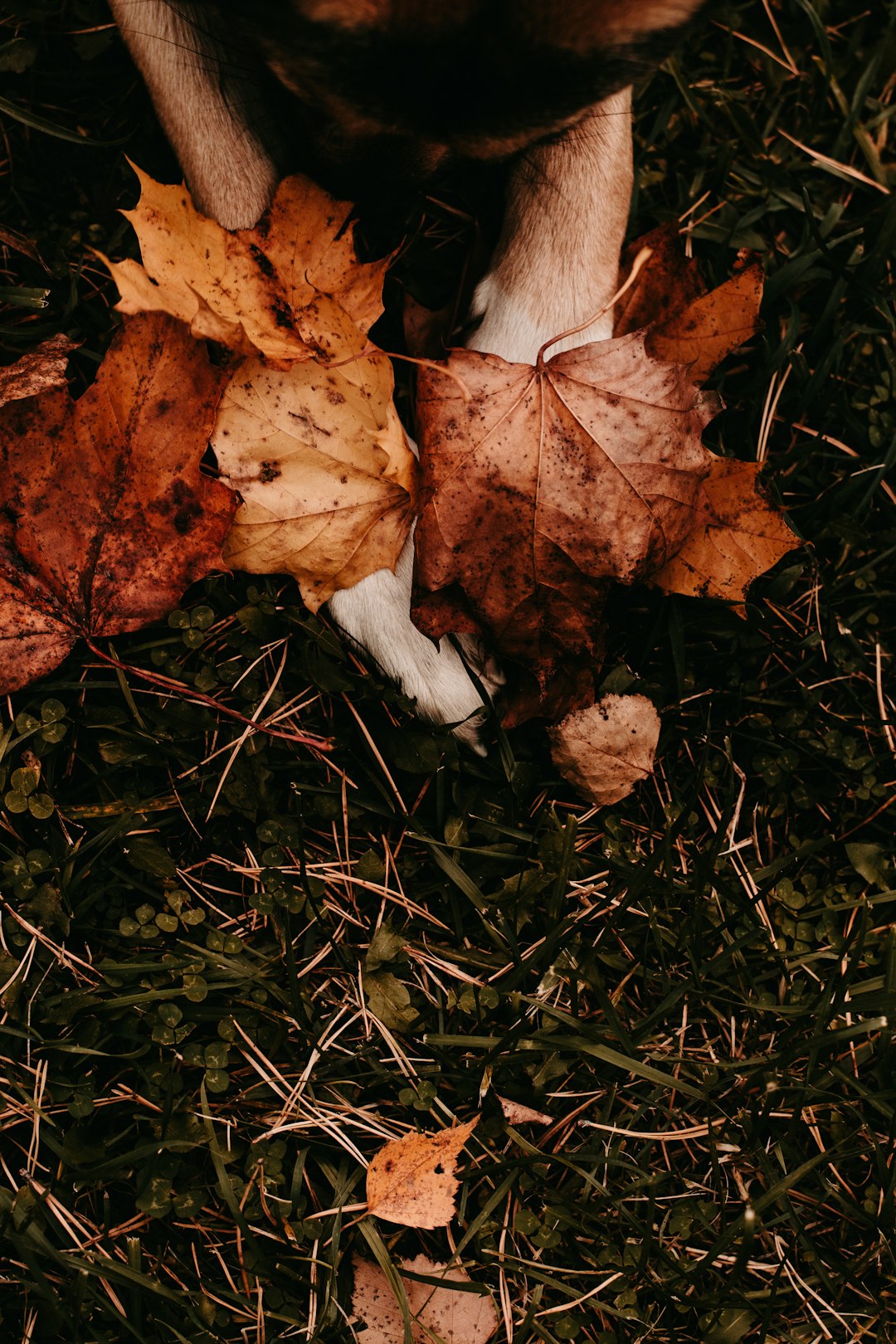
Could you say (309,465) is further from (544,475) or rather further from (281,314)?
(544,475)

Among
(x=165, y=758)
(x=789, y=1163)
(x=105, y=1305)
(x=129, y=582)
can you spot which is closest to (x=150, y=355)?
(x=129, y=582)

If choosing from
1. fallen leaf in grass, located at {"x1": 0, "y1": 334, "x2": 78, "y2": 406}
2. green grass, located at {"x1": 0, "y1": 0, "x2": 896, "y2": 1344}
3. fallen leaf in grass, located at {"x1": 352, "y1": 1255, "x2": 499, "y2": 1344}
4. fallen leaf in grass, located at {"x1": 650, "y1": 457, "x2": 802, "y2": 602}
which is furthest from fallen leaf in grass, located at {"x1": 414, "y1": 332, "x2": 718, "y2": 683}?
fallen leaf in grass, located at {"x1": 352, "y1": 1255, "x2": 499, "y2": 1344}

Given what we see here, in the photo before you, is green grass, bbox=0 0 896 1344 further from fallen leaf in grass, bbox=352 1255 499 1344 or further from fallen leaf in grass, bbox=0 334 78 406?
fallen leaf in grass, bbox=0 334 78 406

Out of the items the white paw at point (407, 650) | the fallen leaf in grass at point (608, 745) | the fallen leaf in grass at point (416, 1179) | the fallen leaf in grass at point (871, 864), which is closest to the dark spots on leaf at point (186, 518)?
the white paw at point (407, 650)

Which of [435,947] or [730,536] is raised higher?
[730,536]

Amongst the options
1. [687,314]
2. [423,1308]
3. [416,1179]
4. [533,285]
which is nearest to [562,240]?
[533,285]

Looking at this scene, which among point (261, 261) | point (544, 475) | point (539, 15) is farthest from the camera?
point (261, 261)

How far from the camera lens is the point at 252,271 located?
193 centimetres

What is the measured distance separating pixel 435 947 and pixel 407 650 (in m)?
0.65

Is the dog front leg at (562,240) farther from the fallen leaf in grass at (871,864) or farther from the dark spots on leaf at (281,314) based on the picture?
the fallen leaf in grass at (871,864)

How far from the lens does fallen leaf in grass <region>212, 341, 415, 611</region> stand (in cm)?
189

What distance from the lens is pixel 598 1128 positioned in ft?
6.87

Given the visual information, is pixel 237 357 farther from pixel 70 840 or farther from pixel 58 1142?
pixel 58 1142

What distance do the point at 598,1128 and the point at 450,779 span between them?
804mm
